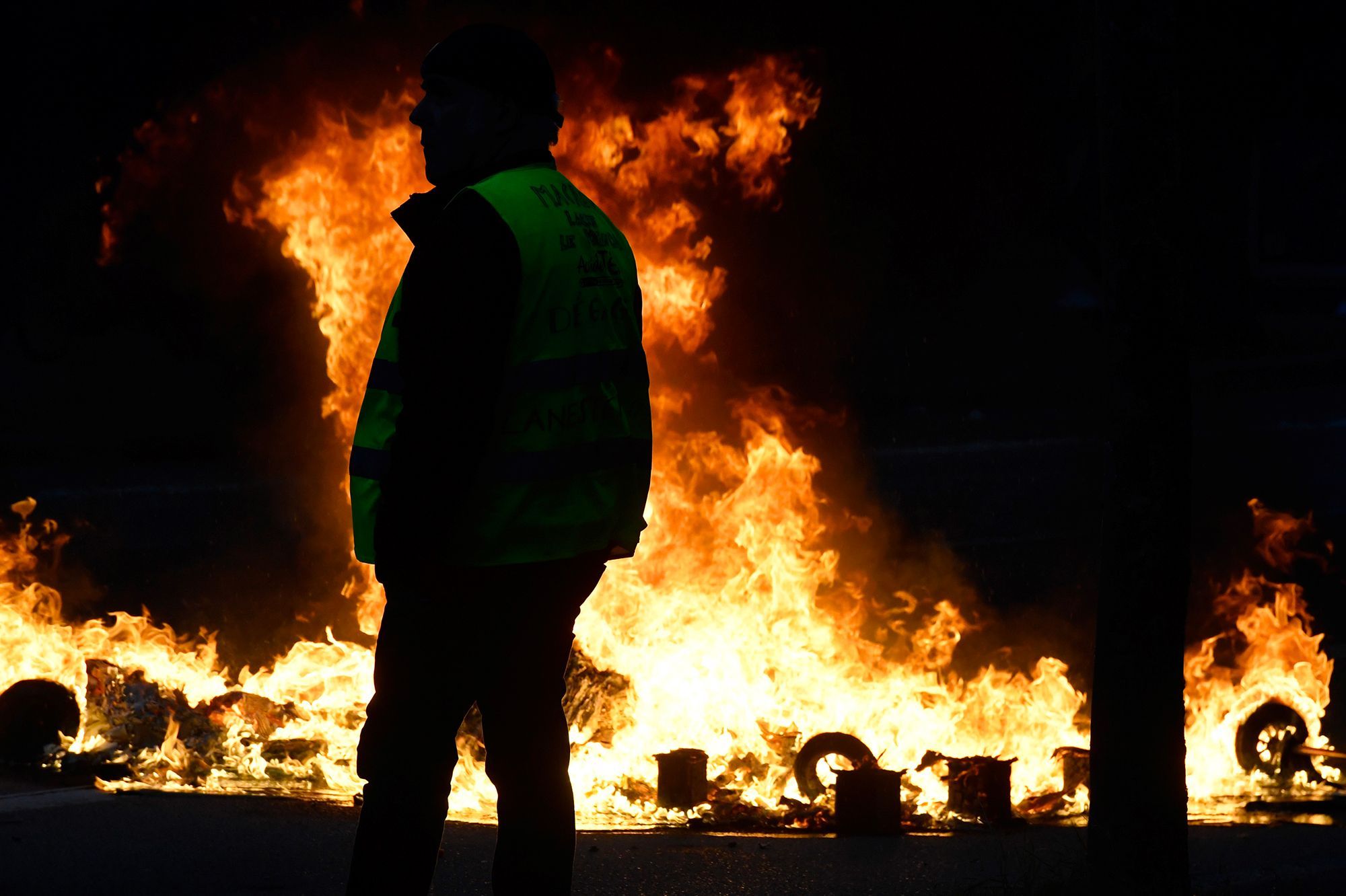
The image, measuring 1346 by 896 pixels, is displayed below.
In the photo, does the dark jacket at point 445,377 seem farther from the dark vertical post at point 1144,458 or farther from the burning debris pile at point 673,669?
the burning debris pile at point 673,669

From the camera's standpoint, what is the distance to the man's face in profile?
3176 millimetres

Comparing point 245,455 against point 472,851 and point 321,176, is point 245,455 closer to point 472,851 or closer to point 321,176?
point 321,176

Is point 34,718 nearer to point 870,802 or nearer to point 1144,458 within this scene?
point 870,802

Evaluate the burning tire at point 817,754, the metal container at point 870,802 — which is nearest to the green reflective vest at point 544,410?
the metal container at point 870,802

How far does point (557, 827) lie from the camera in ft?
10.6

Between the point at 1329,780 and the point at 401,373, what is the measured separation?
489 centimetres

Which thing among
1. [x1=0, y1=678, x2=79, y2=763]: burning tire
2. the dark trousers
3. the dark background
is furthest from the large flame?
[x1=0, y1=678, x2=79, y2=763]: burning tire

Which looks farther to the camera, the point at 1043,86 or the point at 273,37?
the point at 1043,86

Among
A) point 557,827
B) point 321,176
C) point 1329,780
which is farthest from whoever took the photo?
point 321,176

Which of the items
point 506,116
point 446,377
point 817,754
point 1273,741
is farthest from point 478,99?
point 1273,741

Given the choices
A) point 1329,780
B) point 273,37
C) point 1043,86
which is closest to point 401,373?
point 1329,780

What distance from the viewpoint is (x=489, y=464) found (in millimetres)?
3053

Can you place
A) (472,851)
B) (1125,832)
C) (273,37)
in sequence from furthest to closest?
(273,37), (472,851), (1125,832)

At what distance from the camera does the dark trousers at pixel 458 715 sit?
10.0 ft
